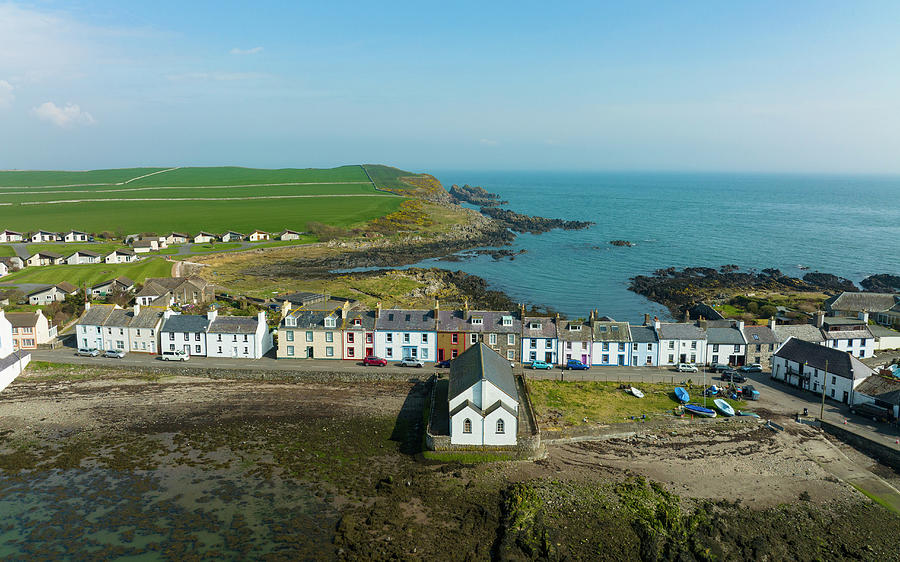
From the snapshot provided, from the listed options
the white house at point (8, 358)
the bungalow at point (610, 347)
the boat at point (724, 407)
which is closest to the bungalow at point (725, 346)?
the bungalow at point (610, 347)

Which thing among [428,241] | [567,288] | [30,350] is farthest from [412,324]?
[428,241]

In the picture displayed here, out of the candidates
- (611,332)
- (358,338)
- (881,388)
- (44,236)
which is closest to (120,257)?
(44,236)

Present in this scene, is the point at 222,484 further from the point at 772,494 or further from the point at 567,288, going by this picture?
the point at 567,288

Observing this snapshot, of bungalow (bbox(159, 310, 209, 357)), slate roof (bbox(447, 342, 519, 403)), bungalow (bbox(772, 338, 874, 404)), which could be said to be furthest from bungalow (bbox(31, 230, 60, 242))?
bungalow (bbox(772, 338, 874, 404))

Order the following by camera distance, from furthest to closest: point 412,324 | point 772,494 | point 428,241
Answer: point 428,241 → point 412,324 → point 772,494

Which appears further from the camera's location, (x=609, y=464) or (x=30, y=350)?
(x=30, y=350)
